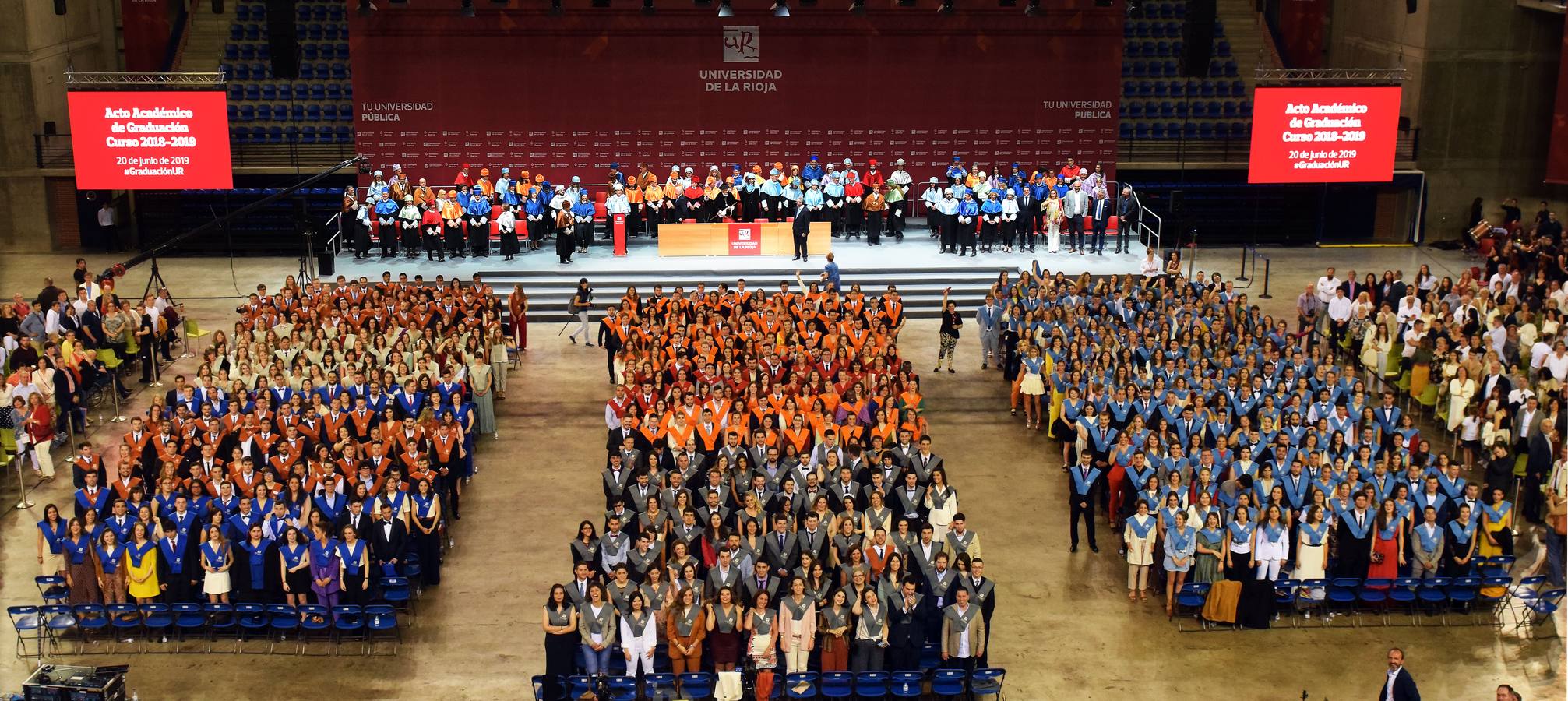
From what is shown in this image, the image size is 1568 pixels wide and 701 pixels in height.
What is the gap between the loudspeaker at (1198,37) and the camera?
27734 millimetres

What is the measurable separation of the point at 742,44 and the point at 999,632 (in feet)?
61.0

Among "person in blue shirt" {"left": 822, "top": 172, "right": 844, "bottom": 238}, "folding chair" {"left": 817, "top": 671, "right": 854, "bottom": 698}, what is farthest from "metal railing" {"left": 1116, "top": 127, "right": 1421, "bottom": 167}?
"folding chair" {"left": 817, "top": 671, "right": 854, "bottom": 698}

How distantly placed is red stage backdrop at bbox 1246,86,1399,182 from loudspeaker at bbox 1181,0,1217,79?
4.36 feet

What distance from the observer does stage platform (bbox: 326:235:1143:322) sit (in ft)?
91.8

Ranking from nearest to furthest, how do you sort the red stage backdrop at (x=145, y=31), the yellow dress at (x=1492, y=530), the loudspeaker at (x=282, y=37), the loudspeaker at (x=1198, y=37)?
the yellow dress at (x=1492, y=530) < the loudspeaker at (x=282, y=37) < the loudspeaker at (x=1198, y=37) < the red stage backdrop at (x=145, y=31)

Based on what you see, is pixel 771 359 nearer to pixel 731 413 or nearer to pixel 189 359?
pixel 731 413

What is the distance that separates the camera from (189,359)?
25.1 meters

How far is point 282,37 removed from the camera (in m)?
27.5

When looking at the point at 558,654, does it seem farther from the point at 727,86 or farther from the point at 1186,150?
the point at 1186,150

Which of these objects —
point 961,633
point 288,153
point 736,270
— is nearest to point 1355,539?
point 961,633

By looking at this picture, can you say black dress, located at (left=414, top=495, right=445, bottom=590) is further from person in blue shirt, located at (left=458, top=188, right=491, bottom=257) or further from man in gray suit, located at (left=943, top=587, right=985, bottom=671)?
person in blue shirt, located at (left=458, top=188, right=491, bottom=257)

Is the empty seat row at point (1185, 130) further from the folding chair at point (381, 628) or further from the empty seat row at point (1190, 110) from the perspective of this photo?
the folding chair at point (381, 628)

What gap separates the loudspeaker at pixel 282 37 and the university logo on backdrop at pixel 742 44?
27.6 ft

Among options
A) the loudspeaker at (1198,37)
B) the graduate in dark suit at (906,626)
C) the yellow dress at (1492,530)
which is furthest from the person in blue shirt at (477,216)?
the yellow dress at (1492,530)
